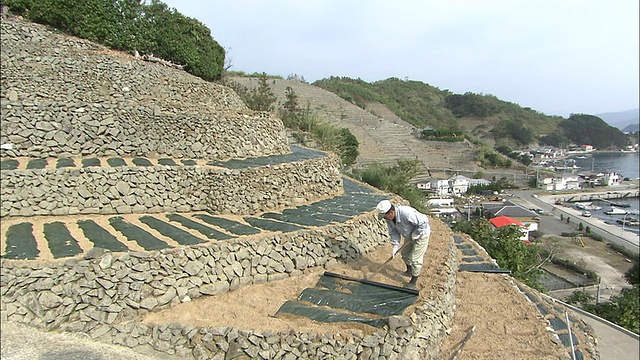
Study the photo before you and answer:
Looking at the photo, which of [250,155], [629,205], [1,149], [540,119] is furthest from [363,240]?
[540,119]

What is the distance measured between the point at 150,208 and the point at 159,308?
280 centimetres

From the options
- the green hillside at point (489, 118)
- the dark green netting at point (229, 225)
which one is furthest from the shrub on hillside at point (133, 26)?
the green hillside at point (489, 118)

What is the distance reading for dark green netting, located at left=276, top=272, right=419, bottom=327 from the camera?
5023 millimetres

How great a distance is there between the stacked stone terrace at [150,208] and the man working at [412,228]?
583 millimetres

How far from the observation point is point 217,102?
1198 centimetres

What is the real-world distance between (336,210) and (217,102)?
19.9 feet

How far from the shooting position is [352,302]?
534cm

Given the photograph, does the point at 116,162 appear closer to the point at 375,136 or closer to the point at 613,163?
the point at 375,136

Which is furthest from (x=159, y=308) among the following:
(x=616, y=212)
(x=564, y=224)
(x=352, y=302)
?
(x=616, y=212)

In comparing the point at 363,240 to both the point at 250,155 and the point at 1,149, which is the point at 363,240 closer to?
the point at 250,155

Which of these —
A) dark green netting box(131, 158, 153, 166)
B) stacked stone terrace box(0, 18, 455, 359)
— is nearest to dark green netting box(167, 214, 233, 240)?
stacked stone terrace box(0, 18, 455, 359)

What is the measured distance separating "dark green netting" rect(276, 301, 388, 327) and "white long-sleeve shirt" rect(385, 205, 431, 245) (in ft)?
4.82

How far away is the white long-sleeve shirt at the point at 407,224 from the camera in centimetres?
572

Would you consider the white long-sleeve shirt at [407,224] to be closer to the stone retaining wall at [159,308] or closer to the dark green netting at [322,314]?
the stone retaining wall at [159,308]
